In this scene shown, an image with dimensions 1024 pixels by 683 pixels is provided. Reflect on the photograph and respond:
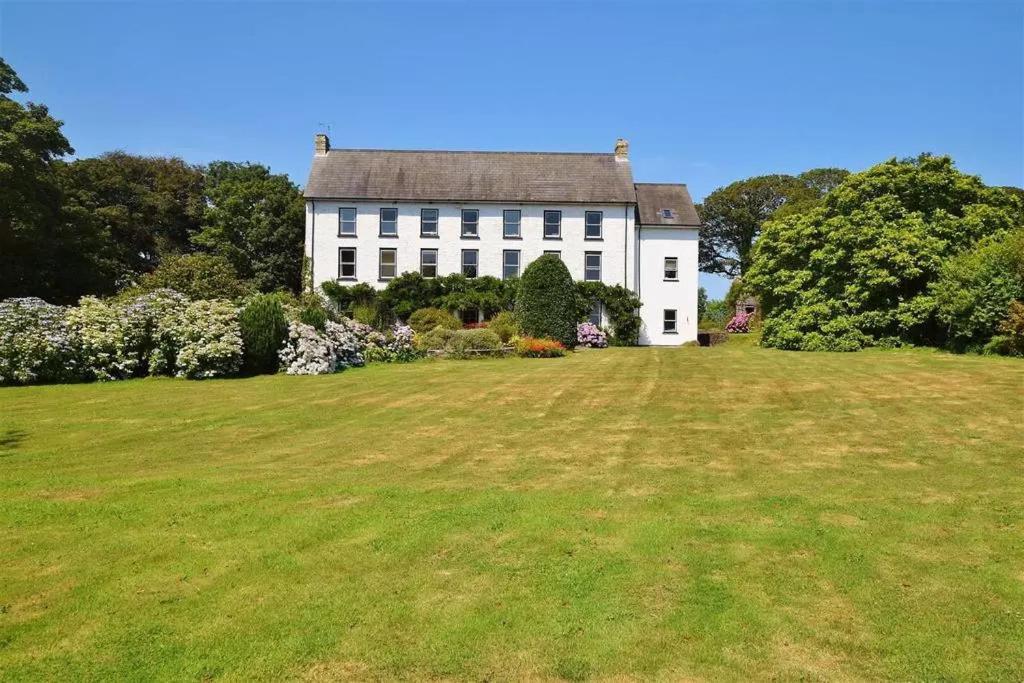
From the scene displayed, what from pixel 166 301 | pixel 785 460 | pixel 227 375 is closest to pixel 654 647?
pixel 785 460

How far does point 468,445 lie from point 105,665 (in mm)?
6063

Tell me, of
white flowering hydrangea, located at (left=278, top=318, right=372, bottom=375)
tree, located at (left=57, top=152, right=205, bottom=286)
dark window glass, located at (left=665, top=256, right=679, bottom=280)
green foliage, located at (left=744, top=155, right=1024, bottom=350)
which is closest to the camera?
white flowering hydrangea, located at (left=278, top=318, right=372, bottom=375)

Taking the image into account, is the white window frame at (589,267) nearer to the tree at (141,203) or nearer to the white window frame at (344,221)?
the white window frame at (344,221)

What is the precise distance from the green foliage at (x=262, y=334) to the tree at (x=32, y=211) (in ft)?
40.1

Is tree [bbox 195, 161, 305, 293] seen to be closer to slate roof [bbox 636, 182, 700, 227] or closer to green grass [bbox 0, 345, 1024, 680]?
slate roof [bbox 636, 182, 700, 227]

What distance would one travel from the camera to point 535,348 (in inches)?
967

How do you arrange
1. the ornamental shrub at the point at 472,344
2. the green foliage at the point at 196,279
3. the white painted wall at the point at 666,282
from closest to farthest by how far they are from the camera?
1. the ornamental shrub at the point at 472,344
2. the green foliage at the point at 196,279
3. the white painted wall at the point at 666,282

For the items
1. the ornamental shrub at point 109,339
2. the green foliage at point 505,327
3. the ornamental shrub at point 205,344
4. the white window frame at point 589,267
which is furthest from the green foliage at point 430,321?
the ornamental shrub at point 109,339

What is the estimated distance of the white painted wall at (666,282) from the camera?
127 feet

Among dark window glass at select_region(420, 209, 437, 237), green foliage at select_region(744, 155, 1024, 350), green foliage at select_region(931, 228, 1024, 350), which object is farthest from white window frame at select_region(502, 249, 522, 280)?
green foliage at select_region(931, 228, 1024, 350)

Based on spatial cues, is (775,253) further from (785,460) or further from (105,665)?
(105,665)

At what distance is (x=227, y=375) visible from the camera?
19.2 metres

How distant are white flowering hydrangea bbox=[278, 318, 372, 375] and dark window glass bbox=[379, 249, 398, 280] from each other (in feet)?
50.9

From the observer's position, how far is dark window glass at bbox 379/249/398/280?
37.5m
